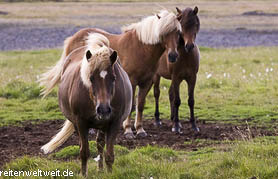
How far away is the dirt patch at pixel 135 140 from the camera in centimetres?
803

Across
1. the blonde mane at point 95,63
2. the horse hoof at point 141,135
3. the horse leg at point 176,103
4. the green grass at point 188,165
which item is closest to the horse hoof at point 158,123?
the horse leg at point 176,103

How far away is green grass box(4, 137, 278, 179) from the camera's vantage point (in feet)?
18.8

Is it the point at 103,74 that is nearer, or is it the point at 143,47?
the point at 103,74

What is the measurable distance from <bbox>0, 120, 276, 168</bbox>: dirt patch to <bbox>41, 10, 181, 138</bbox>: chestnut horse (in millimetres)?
567

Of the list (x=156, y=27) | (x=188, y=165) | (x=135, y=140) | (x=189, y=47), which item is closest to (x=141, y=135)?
(x=135, y=140)

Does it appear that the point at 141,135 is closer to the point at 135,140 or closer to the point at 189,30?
the point at 135,140

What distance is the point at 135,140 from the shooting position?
880 centimetres

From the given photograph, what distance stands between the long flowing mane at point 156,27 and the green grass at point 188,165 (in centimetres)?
266

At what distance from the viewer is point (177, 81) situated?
10094 millimetres

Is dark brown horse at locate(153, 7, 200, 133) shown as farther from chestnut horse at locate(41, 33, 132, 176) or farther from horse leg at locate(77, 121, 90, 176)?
horse leg at locate(77, 121, 90, 176)

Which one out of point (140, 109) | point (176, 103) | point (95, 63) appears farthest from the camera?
point (176, 103)

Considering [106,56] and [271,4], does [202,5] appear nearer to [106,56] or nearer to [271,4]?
[271,4]

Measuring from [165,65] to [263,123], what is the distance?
2.39 metres

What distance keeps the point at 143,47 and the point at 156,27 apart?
544mm
